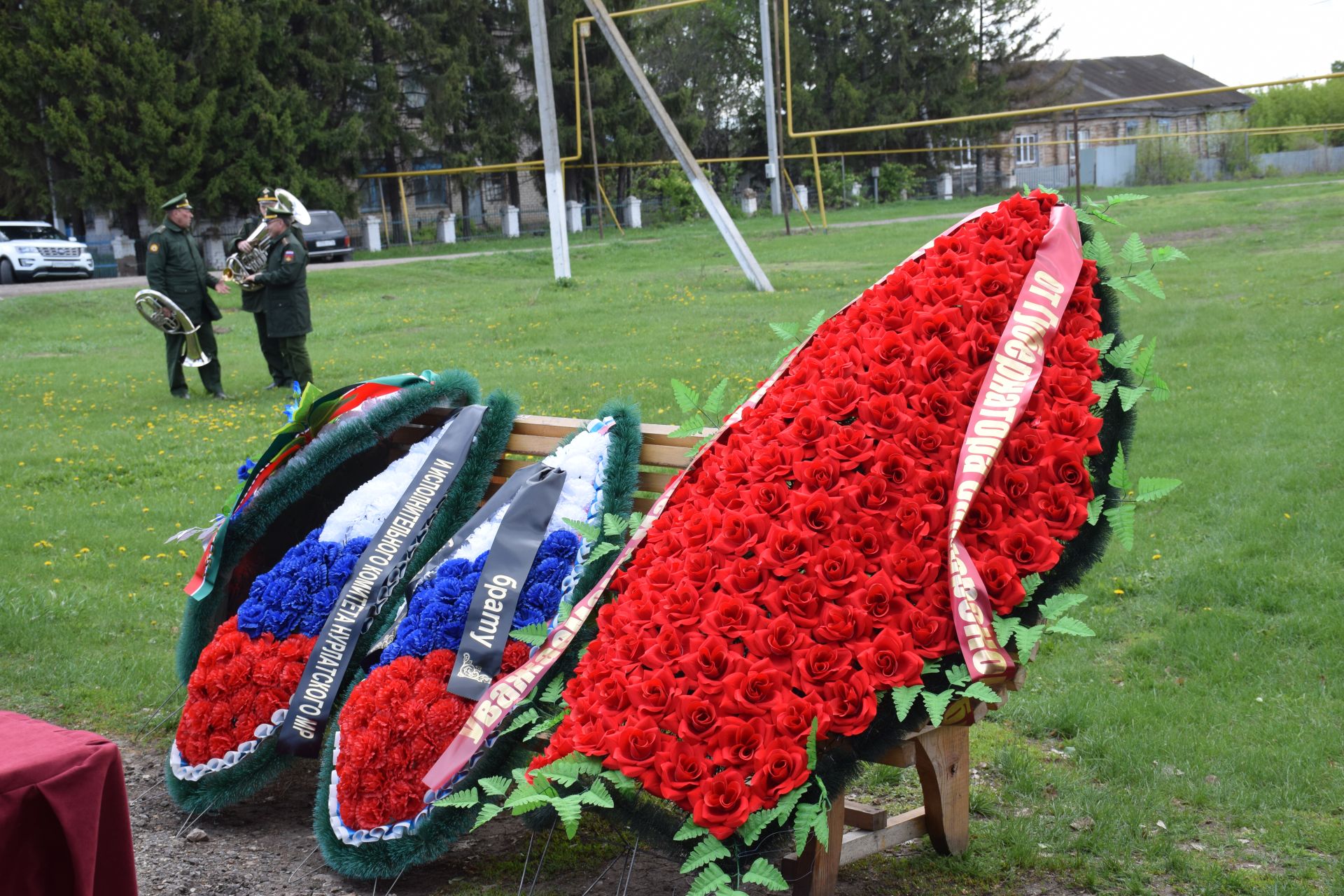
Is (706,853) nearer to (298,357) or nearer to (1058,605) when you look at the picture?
(1058,605)

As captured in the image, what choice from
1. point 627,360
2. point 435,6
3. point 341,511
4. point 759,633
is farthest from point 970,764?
point 435,6

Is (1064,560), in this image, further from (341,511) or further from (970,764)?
(341,511)

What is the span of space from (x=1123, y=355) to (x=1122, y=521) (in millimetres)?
460

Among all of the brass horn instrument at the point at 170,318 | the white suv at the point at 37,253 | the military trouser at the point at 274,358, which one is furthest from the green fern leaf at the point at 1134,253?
the white suv at the point at 37,253

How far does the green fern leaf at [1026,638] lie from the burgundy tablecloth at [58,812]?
186 cm

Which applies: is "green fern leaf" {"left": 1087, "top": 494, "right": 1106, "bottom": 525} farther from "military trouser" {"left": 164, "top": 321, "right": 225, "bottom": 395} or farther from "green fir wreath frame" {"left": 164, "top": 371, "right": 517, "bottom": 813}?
"military trouser" {"left": 164, "top": 321, "right": 225, "bottom": 395}

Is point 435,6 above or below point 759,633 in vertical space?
above

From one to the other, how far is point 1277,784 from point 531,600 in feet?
7.40

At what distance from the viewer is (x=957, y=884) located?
3.30m

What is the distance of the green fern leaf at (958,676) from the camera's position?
8.82 ft

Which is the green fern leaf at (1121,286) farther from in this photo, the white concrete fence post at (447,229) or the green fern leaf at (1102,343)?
the white concrete fence post at (447,229)

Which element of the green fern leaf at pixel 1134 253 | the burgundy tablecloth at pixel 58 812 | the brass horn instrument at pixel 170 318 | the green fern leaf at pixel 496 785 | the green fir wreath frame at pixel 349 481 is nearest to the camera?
the burgundy tablecloth at pixel 58 812

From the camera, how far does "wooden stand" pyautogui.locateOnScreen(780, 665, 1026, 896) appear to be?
294 cm

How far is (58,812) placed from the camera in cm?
219
